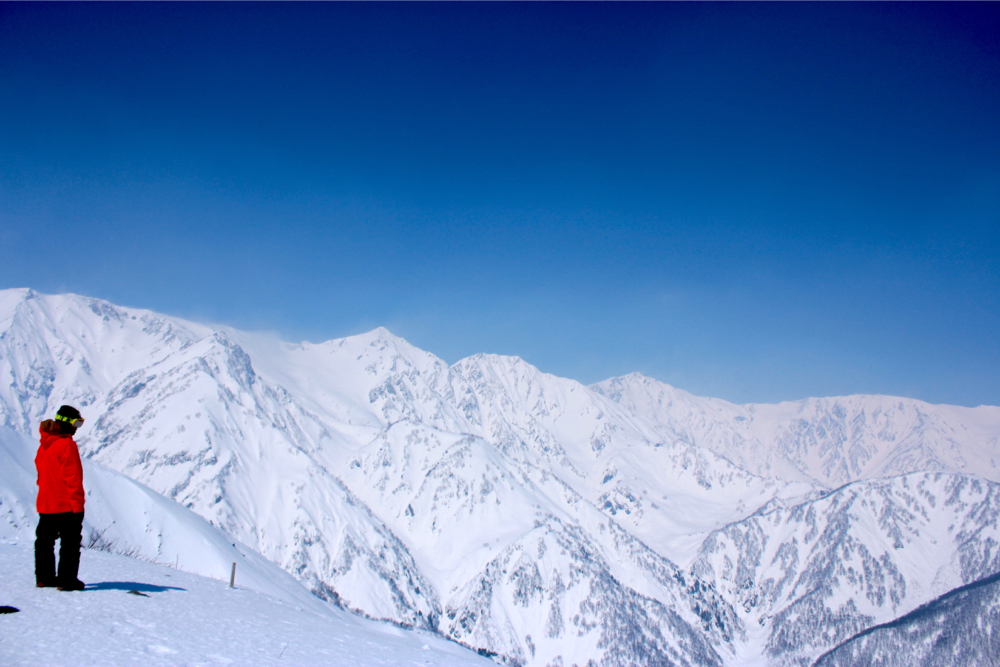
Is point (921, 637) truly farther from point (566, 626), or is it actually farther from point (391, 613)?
point (391, 613)

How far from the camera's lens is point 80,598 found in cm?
973

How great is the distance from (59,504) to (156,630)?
3.98 m

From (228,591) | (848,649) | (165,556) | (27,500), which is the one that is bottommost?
(848,649)

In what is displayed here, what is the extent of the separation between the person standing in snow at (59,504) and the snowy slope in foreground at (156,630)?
35cm

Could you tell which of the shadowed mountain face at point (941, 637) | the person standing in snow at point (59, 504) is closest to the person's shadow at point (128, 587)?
the person standing in snow at point (59, 504)

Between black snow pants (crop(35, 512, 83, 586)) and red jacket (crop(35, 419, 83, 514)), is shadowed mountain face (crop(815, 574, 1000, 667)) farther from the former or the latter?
red jacket (crop(35, 419, 83, 514))

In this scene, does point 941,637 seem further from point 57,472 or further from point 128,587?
point 57,472

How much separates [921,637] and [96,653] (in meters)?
238

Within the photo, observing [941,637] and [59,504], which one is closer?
[59,504]

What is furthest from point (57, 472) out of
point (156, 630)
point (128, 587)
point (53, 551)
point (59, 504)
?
point (156, 630)

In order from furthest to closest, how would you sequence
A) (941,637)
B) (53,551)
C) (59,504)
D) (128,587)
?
(941,637) < (128,587) < (59,504) < (53,551)

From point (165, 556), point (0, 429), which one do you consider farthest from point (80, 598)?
point (0, 429)

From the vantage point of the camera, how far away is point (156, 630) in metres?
8.77

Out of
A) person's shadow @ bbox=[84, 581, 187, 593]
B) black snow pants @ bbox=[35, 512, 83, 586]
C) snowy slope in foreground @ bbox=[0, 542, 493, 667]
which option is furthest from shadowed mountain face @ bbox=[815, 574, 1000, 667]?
black snow pants @ bbox=[35, 512, 83, 586]
